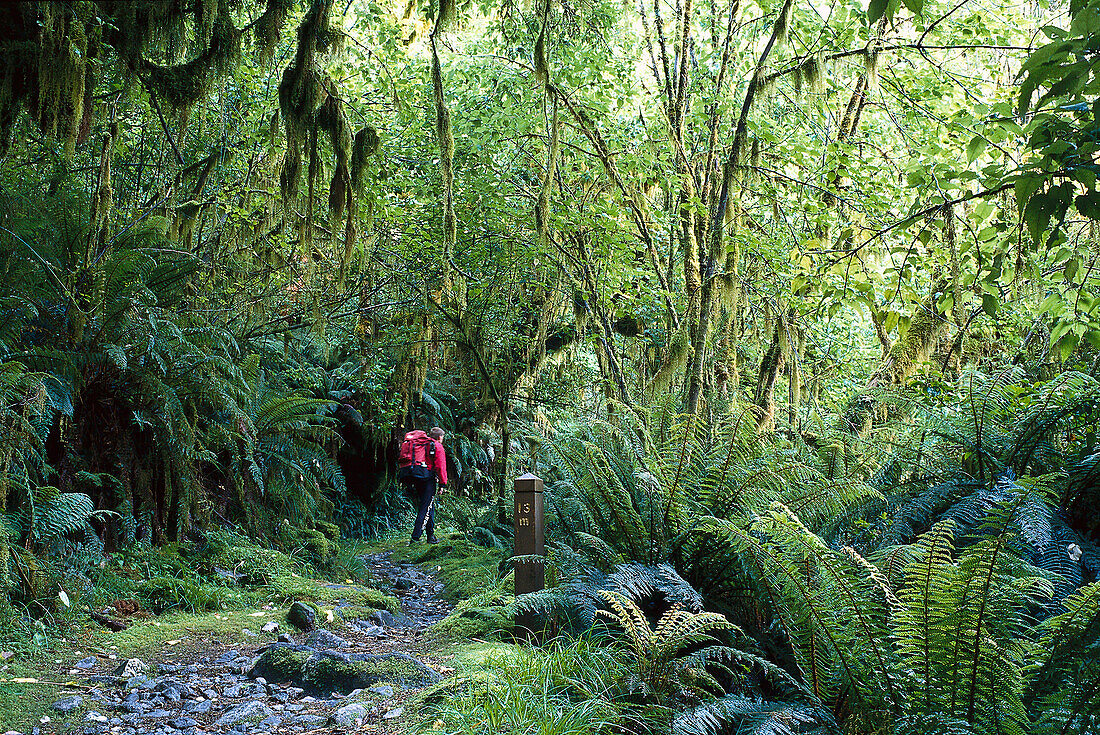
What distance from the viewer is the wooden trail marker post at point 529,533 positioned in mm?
4781

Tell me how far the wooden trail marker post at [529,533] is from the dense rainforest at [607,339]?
22 cm

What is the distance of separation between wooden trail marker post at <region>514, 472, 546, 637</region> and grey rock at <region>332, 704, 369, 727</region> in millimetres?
1276

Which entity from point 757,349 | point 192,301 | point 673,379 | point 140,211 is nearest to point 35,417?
point 192,301

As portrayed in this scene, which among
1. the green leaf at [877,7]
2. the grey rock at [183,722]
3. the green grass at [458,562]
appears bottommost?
the green grass at [458,562]

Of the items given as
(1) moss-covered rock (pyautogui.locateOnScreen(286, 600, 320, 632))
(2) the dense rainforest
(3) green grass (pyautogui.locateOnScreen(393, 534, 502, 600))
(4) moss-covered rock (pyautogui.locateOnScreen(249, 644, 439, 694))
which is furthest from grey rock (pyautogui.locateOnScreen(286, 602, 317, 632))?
(3) green grass (pyautogui.locateOnScreen(393, 534, 502, 600))

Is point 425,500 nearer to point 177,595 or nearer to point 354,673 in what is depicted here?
point 177,595

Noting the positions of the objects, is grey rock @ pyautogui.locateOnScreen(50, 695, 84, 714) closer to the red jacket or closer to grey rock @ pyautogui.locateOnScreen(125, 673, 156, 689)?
grey rock @ pyautogui.locateOnScreen(125, 673, 156, 689)

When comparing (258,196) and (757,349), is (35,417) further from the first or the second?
(757,349)

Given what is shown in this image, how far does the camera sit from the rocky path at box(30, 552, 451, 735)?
3502mm

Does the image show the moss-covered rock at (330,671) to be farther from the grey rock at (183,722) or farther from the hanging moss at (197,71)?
the hanging moss at (197,71)

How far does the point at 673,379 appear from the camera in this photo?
743cm

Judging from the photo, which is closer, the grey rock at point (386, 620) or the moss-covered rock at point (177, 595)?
the moss-covered rock at point (177, 595)

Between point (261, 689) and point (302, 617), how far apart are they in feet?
4.78

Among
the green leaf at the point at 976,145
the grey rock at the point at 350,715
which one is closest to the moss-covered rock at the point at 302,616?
the grey rock at the point at 350,715
